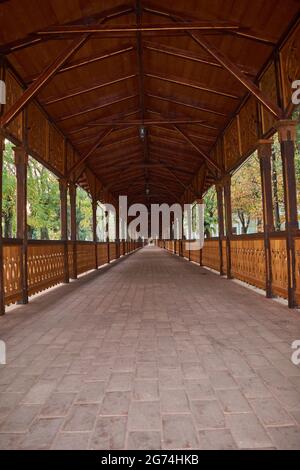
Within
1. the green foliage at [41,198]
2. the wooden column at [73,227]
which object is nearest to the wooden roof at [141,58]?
the wooden column at [73,227]

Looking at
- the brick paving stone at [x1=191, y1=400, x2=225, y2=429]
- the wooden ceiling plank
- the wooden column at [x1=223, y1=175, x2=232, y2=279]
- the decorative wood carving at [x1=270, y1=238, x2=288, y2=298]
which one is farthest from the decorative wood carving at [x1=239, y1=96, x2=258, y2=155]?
the brick paving stone at [x1=191, y1=400, x2=225, y2=429]

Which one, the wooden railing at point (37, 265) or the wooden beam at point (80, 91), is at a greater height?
the wooden beam at point (80, 91)

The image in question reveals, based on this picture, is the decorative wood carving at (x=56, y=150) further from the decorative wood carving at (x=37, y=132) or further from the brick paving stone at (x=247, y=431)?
the brick paving stone at (x=247, y=431)

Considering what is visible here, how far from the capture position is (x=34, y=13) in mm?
4781

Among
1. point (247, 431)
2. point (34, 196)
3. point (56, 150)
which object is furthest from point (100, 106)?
point (34, 196)

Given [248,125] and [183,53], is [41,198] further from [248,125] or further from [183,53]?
[183,53]

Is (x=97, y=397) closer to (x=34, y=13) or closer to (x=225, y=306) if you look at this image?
(x=225, y=306)

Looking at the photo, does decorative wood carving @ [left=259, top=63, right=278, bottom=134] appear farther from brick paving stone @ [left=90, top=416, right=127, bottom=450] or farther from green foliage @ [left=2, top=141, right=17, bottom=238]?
green foliage @ [left=2, top=141, right=17, bottom=238]

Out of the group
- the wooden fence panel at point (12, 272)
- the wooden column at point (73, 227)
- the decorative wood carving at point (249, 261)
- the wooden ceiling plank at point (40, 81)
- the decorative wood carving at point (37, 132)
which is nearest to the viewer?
the wooden ceiling plank at point (40, 81)

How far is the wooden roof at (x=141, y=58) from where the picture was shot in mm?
4938

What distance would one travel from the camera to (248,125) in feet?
24.0

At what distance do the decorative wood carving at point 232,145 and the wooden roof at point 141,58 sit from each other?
30cm

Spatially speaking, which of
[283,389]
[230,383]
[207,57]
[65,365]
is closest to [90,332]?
[65,365]

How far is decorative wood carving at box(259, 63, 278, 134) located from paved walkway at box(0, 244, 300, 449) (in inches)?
131
